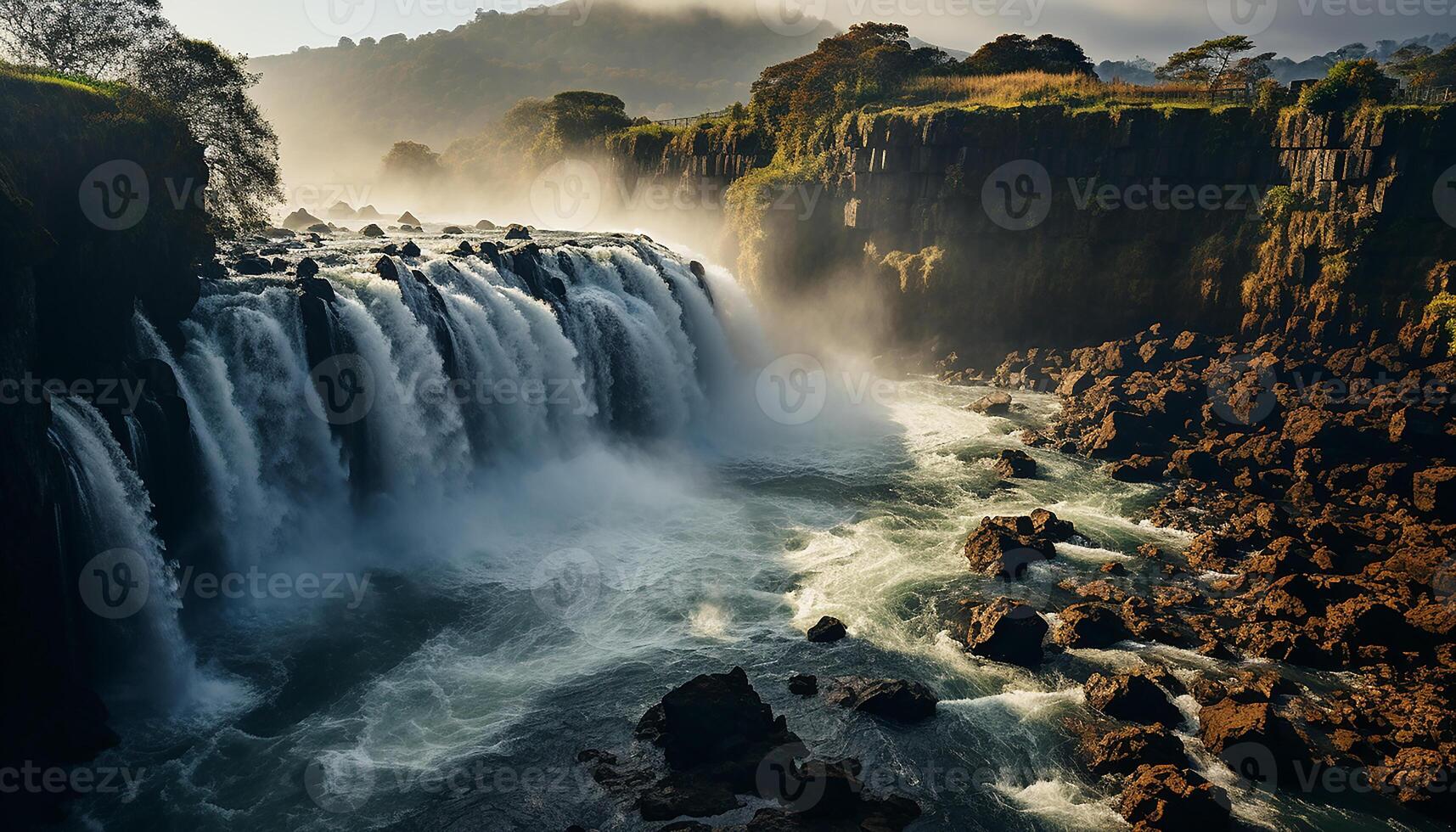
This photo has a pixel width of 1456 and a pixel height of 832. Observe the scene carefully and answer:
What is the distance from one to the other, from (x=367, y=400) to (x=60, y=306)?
8.38 meters

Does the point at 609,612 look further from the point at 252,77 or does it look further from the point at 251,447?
the point at 252,77

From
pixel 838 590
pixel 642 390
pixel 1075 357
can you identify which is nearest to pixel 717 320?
pixel 642 390

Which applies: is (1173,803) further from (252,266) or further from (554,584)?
(252,266)

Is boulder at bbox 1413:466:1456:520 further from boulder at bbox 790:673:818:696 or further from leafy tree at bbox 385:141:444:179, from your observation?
leafy tree at bbox 385:141:444:179

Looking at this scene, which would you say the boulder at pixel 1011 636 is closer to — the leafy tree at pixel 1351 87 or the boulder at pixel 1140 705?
the boulder at pixel 1140 705

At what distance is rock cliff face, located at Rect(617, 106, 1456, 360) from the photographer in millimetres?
38844

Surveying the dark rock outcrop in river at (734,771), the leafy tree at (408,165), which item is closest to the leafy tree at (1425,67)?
the dark rock outcrop in river at (734,771)

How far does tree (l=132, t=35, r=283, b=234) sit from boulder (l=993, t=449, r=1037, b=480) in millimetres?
29673

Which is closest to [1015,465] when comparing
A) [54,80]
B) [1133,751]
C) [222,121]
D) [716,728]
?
[1133,751]

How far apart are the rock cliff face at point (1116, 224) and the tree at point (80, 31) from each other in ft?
114

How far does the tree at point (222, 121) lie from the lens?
99.5 feet

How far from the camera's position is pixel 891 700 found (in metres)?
19.6

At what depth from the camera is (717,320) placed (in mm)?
45219

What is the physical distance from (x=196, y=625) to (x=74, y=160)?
38.3ft
